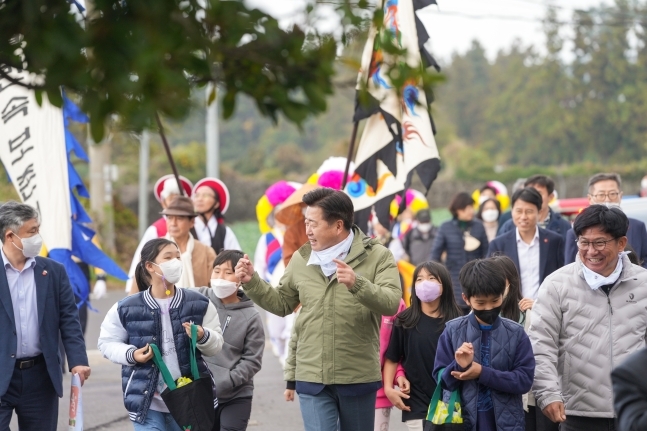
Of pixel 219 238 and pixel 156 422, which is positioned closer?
pixel 156 422

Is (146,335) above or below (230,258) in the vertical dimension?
below

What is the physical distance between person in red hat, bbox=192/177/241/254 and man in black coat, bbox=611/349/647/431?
5.92 meters

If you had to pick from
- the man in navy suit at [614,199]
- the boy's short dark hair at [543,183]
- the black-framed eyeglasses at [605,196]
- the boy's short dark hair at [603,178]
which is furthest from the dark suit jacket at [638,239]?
the boy's short dark hair at [543,183]

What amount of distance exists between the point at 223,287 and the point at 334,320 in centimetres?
120

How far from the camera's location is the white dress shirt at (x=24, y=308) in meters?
6.05

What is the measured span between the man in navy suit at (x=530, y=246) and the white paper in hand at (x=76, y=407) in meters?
3.37

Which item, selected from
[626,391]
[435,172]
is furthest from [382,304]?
[435,172]

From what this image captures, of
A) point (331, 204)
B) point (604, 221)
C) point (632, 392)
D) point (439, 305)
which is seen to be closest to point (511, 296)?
point (439, 305)

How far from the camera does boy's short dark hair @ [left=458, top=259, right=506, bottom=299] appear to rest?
5.36 metres

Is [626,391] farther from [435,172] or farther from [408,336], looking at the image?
[435,172]

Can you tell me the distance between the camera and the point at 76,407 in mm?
6094

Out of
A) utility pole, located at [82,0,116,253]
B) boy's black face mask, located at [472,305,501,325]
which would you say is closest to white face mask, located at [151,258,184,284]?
boy's black face mask, located at [472,305,501,325]

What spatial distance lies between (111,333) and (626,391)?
3.37 m

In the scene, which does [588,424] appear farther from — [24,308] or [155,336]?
[24,308]
